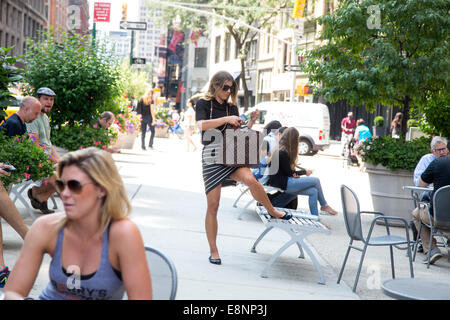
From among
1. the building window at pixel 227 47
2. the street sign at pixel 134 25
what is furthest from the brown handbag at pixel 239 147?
the building window at pixel 227 47

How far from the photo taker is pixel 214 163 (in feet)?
22.4

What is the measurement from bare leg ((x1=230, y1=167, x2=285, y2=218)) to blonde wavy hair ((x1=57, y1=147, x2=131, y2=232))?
3910 millimetres

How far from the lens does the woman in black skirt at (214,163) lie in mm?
6785

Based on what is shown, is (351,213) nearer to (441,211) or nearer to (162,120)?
(441,211)

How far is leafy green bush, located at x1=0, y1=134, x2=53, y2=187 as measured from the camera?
23.0 ft

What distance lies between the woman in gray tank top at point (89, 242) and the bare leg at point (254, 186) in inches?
153

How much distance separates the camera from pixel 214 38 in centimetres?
6919

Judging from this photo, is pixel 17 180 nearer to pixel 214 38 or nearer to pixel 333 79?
pixel 333 79

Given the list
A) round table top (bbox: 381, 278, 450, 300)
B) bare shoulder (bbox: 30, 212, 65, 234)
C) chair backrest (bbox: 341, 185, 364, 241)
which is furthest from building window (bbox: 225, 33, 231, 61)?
bare shoulder (bbox: 30, 212, 65, 234)

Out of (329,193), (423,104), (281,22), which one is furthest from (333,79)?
(281,22)

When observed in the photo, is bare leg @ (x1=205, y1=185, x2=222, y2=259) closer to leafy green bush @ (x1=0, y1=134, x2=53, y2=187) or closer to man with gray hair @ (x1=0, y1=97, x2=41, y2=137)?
leafy green bush @ (x1=0, y1=134, x2=53, y2=187)

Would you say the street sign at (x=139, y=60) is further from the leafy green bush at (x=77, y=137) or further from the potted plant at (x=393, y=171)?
the potted plant at (x=393, y=171)

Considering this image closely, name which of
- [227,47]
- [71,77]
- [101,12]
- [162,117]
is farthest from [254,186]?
[227,47]
